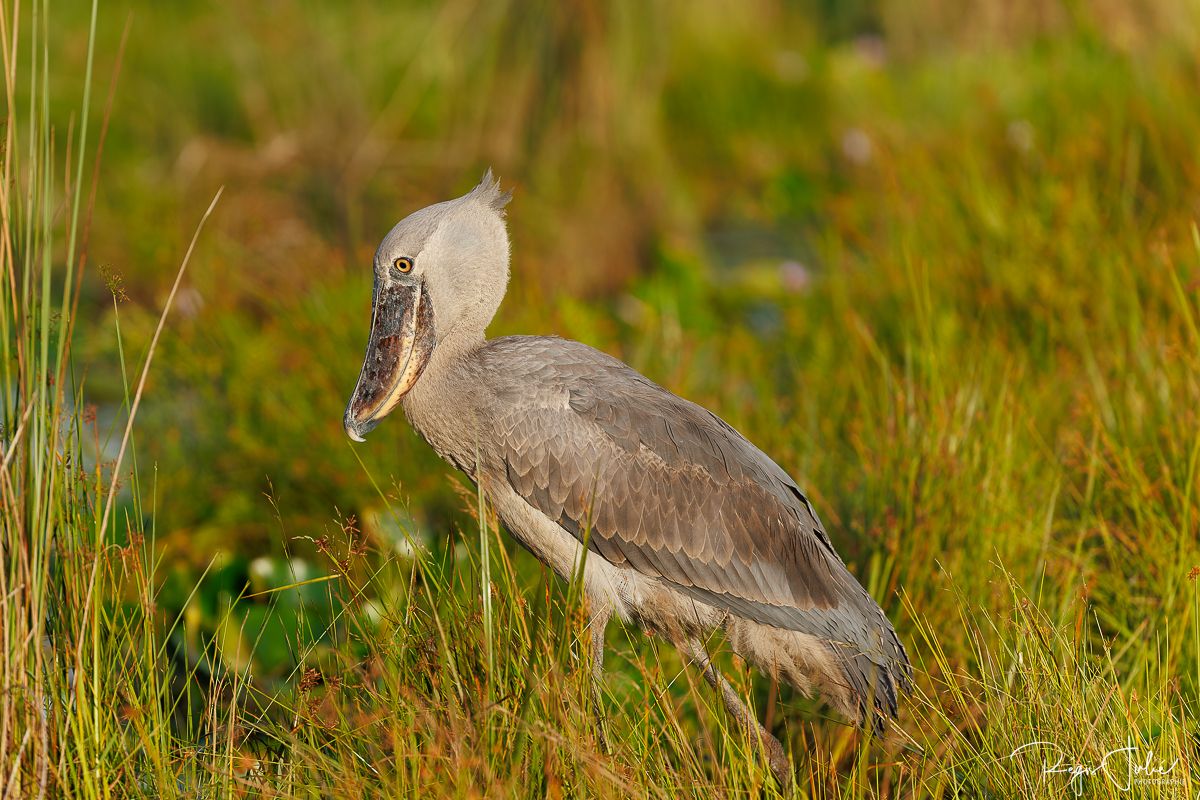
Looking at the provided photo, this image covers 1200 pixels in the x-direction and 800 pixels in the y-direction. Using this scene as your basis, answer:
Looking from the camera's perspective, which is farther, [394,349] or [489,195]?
[489,195]

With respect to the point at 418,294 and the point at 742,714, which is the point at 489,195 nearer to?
the point at 418,294

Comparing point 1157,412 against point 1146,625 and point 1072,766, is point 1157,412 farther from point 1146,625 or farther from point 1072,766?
point 1072,766

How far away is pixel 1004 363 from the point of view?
4.54 meters

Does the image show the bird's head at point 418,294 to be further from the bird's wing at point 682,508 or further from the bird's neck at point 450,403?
the bird's wing at point 682,508

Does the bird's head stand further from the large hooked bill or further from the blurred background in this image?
the blurred background

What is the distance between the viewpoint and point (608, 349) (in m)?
5.53

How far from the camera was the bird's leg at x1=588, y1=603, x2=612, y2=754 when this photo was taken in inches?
105

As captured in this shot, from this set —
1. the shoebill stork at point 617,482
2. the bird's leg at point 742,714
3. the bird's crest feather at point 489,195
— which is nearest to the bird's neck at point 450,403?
the shoebill stork at point 617,482

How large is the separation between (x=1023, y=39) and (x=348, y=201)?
5.21 m

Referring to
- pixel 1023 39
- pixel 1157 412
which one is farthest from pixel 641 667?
pixel 1023 39
